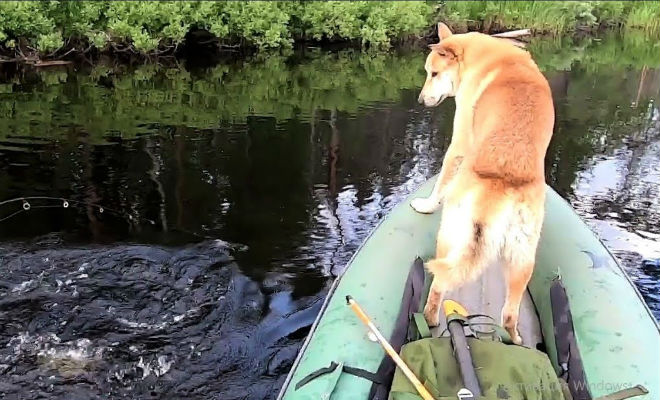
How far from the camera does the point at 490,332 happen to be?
2740mm

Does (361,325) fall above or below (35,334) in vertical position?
above

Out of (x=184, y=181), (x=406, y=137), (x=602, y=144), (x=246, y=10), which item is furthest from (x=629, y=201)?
(x=246, y=10)

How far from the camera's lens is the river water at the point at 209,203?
3.99 metres

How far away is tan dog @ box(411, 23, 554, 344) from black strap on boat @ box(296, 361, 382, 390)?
673 mm

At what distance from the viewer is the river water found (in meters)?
3.99

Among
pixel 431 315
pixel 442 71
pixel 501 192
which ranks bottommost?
pixel 431 315

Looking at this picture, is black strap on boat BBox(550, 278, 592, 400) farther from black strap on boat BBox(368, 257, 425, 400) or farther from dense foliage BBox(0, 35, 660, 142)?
dense foliage BBox(0, 35, 660, 142)

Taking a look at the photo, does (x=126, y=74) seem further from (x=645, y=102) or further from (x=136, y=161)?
(x=645, y=102)

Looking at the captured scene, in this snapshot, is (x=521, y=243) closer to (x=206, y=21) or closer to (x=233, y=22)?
(x=206, y=21)

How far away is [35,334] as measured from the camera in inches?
158

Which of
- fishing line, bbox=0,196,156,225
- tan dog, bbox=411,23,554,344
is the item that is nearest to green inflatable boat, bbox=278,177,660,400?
tan dog, bbox=411,23,554,344

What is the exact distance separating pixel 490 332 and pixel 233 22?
48.2 feet

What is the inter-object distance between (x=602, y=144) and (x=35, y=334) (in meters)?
7.81

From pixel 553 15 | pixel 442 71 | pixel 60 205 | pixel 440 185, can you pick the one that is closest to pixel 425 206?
pixel 440 185
